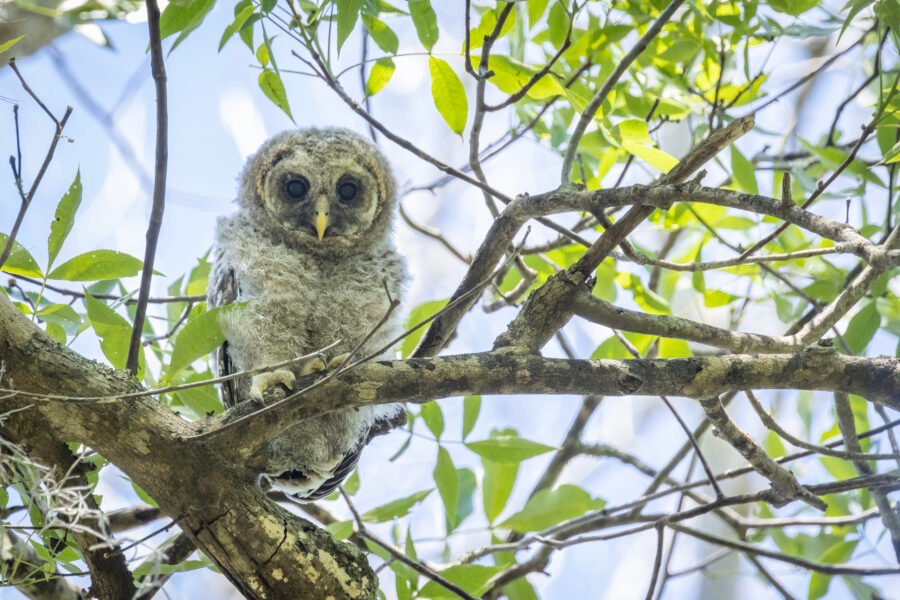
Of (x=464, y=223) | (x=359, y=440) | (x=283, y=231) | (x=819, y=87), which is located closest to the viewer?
(x=359, y=440)

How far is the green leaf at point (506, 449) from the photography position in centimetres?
222

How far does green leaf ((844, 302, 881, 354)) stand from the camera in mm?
2207

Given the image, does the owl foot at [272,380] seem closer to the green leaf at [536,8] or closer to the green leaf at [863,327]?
the green leaf at [536,8]

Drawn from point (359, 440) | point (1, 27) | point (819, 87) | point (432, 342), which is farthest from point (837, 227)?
point (819, 87)

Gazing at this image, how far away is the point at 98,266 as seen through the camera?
5.91 ft

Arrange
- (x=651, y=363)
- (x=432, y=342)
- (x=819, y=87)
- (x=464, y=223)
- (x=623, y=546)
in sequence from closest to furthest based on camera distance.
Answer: (x=651, y=363)
(x=432, y=342)
(x=819, y=87)
(x=464, y=223)
(x=623, y=546)

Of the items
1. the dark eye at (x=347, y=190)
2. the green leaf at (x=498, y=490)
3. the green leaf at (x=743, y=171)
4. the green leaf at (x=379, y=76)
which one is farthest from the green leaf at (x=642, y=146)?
the dark eye at (x=347, y=190)

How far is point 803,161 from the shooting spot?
3.22 metres

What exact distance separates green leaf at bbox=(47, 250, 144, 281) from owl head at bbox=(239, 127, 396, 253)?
778 mm

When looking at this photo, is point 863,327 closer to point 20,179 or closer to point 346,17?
point 346,17

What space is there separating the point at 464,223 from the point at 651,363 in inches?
313

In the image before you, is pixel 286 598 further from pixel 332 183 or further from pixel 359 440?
pixel 332 183

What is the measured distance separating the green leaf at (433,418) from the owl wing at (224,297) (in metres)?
0.52

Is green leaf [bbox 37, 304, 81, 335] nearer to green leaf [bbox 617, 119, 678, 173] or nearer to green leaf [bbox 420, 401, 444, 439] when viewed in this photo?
green leaf [bbox 420, 401, 444, 439]
